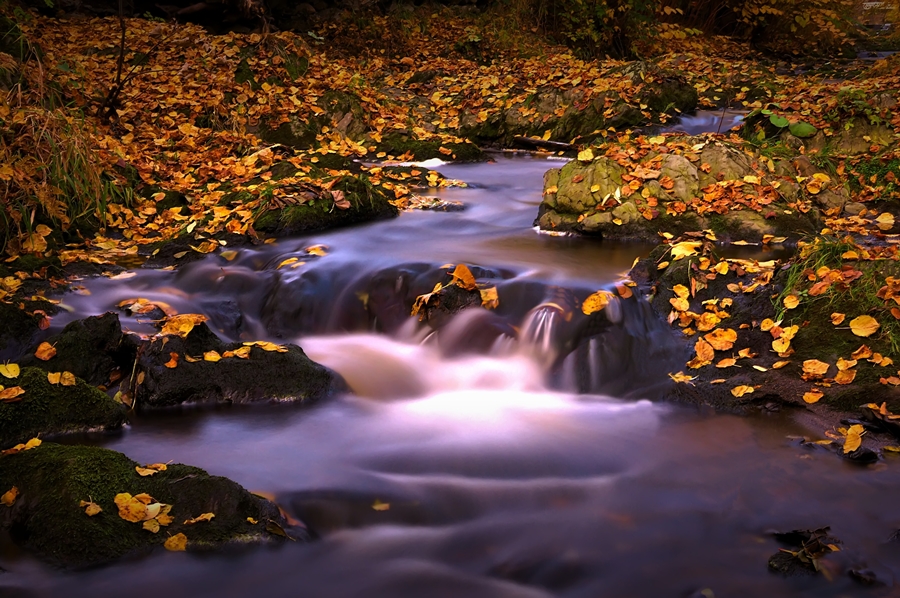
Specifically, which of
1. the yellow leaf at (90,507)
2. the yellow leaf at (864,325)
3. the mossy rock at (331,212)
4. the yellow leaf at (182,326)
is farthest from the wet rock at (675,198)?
the yellow leaf at (90,507)

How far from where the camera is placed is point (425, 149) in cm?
1013

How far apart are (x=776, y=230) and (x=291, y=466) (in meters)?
4.82

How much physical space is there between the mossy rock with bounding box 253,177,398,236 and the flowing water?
746 mm

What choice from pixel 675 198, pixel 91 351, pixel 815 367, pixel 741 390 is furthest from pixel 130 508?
pixel 675 198

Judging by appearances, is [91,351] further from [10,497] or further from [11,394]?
[10,497]

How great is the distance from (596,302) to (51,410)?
11.1 feet

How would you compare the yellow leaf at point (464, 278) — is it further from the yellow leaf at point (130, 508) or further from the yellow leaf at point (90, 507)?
the yellow leaf at point (90, 507)

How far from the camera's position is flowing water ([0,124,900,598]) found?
297 cm

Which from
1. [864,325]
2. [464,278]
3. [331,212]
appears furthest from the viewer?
[331,212]

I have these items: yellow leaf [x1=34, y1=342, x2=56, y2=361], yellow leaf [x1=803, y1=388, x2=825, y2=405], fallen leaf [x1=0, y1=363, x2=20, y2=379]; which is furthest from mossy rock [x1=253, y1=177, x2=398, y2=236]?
yellow leaf [x1=803, y1=388, x2=825, y2=405]

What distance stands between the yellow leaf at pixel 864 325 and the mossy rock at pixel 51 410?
4180 millimetres

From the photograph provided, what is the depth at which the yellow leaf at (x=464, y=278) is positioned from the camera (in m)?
5.43

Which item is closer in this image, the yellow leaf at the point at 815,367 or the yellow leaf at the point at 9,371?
the yellow leaf at the point at 9,371

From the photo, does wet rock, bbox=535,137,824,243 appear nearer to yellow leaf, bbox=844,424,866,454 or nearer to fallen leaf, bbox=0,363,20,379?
yellow leaf, bbox=844,424,866,454
